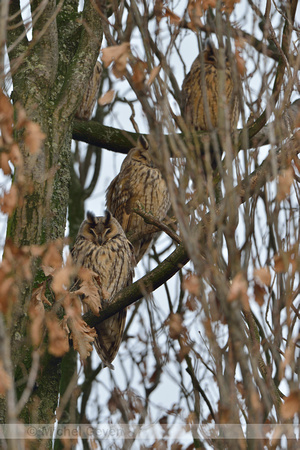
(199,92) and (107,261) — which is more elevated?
(199,92)

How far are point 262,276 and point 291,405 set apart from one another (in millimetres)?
570

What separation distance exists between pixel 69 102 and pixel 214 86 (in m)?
3.43

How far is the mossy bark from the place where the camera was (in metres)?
3.81

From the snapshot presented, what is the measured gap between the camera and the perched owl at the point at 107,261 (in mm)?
5480

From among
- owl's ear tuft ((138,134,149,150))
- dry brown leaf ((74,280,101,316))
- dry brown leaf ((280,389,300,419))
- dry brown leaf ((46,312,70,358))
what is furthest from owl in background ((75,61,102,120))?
dry brown leaf ((280,389,300,419))

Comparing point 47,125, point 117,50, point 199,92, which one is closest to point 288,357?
point 117,50

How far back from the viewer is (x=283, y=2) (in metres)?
3.81

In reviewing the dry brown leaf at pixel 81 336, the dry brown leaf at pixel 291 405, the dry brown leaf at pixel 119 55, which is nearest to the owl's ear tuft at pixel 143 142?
the dry brown leaf at pixel 81 336

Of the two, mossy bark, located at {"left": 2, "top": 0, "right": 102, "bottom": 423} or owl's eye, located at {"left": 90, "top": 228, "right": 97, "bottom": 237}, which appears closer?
mossy bark, located at {"left": 2, "top": 0, "right": 102, "bottom": 423}

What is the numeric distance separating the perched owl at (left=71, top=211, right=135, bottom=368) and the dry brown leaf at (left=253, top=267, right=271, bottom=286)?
286 cm

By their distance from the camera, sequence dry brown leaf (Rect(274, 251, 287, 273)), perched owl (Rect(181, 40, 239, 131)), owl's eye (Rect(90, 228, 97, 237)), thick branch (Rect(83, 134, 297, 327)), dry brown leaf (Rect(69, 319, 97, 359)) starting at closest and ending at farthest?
dry brown leaf (Rect(274, 251, 287, 273)), dry brown leaf (Rect(69, 319, 97, 359)), thick branch (Rect(83, 134, 297, 327)), owl's eye (Rect(90, 228, 97, 237)), perched owl (Rect(181, 40, 239, 131))

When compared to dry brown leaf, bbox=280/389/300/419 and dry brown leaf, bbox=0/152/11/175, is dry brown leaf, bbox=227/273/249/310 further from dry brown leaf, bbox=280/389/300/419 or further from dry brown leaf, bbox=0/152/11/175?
dry brown leaf, bbox=0/152/11/175

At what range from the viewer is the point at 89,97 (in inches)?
276

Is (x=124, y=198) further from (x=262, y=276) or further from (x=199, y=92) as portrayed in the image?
(x=262, y=276)
